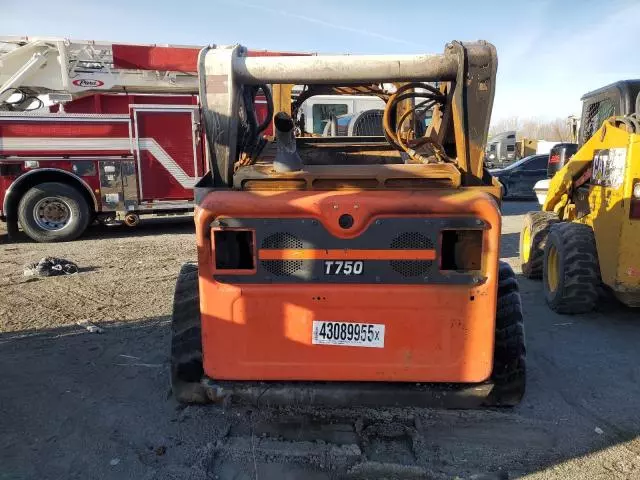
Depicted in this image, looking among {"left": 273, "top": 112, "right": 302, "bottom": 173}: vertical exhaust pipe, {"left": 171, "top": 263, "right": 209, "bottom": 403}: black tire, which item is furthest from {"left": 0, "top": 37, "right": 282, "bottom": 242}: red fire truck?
{"left": 171, "top": 263, "right": 209, "bottom": 403}: black tire

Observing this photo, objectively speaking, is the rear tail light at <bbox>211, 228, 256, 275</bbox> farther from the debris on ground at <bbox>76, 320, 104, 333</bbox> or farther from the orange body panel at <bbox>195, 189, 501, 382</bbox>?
the debris on ground at <bbox>76, 320, 104, 333</bbox>

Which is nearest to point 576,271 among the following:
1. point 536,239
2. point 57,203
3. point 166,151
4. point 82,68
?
point 536,239

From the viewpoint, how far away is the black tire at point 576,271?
15.5 feet

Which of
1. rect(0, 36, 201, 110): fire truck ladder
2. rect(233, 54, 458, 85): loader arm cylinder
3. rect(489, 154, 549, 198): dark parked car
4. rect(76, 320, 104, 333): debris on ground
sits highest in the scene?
rect(0, 36, 201, 110): fire truck ladder

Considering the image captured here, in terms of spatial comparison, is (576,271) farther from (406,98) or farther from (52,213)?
(52,213)

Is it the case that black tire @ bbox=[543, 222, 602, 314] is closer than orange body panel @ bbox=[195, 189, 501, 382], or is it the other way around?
orange body panel @ bbox=[195, 189, 501, 382]

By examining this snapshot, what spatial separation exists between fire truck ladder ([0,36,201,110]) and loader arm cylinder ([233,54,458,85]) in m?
7.71

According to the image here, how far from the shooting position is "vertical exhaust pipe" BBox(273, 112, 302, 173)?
287 centimetres

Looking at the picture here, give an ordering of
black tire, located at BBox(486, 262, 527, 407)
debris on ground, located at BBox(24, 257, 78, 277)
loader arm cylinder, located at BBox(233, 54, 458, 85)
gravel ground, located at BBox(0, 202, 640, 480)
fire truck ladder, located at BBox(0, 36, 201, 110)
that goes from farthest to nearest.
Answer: fire truck ladder, located at BBox(0, 36, 201, 110), debris on ground, located at BBox(24, 257, 78, 277), black tire, located at BBox(486, 262, 527, 407), loader arm cylinder, located at BBox(233, 54, 458, 85), gravel ground, located at BBox(0, 202, 640, 480)

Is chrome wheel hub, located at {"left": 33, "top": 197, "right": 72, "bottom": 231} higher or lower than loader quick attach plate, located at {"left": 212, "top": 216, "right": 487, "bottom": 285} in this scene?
lower

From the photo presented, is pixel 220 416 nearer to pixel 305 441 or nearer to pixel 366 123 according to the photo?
pixel 305 441

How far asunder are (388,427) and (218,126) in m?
2.03

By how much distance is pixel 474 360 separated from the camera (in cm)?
278

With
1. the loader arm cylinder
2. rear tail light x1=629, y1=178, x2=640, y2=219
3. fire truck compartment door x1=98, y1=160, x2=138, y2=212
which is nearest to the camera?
the loader arm cylinder
